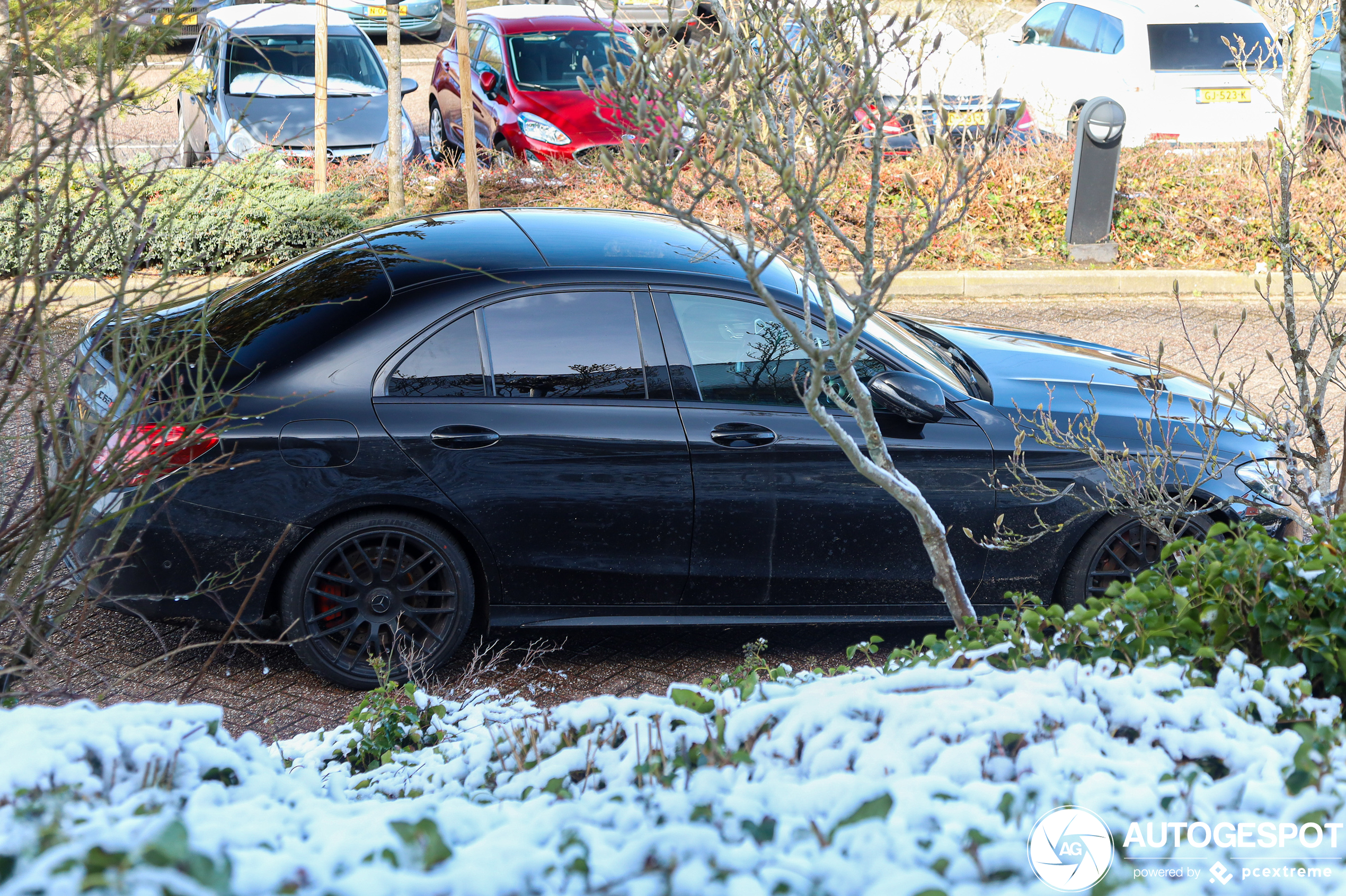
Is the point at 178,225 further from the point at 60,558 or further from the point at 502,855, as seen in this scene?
the point at 502,855

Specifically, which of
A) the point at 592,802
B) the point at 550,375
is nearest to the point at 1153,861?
the point at 592,802

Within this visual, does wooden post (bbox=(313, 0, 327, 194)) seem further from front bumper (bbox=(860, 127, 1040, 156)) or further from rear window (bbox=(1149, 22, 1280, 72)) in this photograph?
rear window (bbox=(1149, 22, 1280, 72))

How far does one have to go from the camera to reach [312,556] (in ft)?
13.2

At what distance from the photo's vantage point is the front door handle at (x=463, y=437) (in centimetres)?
406

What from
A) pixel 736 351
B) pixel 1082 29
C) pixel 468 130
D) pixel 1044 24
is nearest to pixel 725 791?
pixel 736 351

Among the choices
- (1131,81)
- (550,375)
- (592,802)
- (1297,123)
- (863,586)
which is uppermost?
(1131,81)

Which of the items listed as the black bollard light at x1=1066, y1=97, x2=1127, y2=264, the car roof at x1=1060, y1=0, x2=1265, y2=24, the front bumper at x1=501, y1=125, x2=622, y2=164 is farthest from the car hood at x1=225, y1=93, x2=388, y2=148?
the car roof at x1=1060, y1=0, x2=1265, y2=24

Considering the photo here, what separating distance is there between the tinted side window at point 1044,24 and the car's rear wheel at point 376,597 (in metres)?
13.0

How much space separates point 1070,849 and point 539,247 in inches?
129

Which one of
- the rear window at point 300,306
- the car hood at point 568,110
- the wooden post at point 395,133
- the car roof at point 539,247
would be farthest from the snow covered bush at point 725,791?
the car hood at point 568,110

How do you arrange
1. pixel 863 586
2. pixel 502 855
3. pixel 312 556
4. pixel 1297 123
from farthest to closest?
pixel 1297 123 < pixel 863 586 < pixel 312 556 < pixel 502 855

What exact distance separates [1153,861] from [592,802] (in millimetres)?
861

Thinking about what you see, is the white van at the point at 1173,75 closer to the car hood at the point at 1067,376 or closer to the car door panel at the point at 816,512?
the car hood at the point at 1067,376

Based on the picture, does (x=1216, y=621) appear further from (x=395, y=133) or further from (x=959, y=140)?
(x=959, y=140)
